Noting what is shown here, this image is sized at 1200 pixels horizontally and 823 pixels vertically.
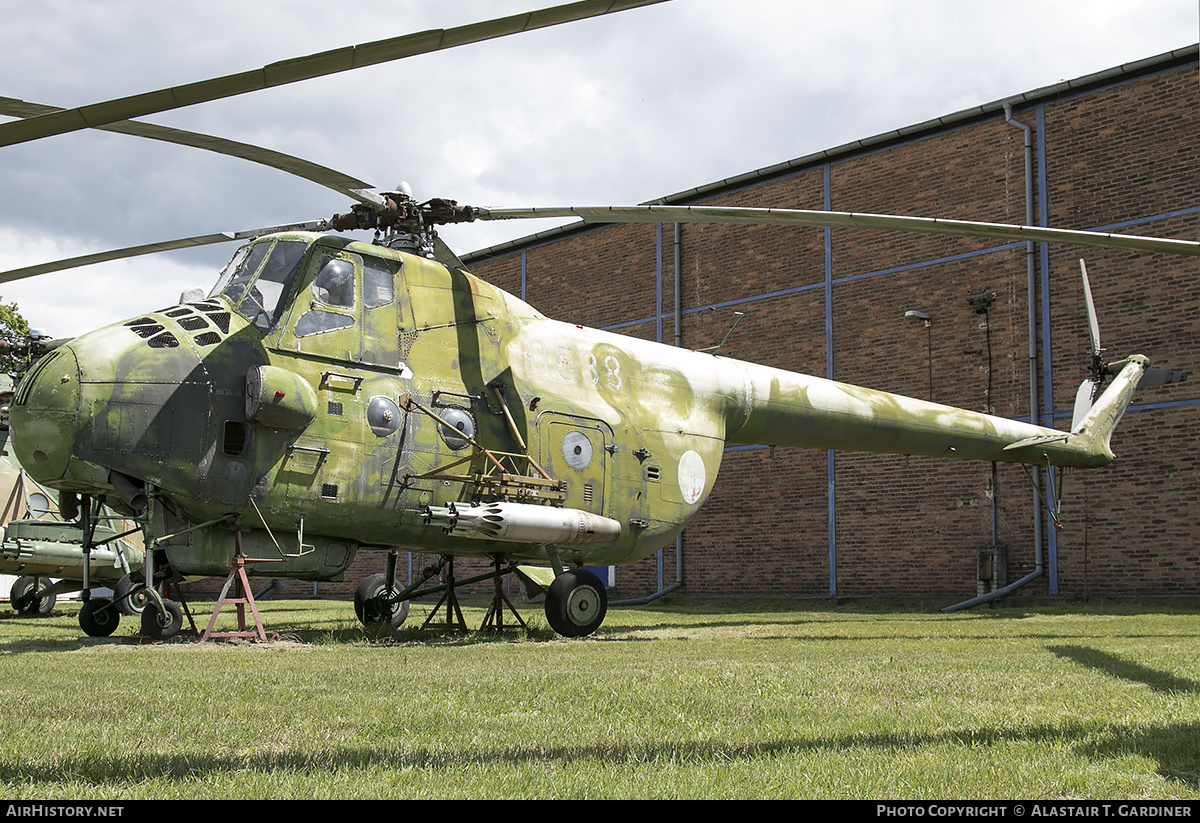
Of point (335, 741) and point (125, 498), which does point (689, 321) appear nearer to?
point (125, 498)

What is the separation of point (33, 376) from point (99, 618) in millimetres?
3285

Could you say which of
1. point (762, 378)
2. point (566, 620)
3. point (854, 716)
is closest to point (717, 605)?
point (762, 378)

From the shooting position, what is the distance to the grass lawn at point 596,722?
3459 mm

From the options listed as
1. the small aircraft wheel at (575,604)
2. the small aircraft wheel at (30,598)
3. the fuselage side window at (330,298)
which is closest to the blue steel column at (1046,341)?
the small aircraft wheel at (575,604)

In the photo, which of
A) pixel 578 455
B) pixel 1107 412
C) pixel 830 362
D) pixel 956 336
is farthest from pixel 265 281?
pixel 956 336

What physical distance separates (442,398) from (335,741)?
652cm

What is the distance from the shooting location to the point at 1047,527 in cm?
1833

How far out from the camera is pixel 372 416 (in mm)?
9992

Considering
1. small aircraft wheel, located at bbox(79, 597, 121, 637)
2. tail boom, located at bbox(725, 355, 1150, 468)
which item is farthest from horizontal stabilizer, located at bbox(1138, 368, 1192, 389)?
small aircraft wheel, located at bbox(79, 597, 121, 637)

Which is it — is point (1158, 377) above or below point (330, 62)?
below

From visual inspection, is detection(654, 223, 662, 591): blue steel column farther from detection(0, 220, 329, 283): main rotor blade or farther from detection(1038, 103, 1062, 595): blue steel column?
detection(0, 220, 329, 283): main rotor blade

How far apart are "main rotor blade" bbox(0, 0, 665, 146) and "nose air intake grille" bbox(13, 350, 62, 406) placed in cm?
531

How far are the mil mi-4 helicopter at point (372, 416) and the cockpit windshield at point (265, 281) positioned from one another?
18 millimetres

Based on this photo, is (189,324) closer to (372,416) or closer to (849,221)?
(372,416)
